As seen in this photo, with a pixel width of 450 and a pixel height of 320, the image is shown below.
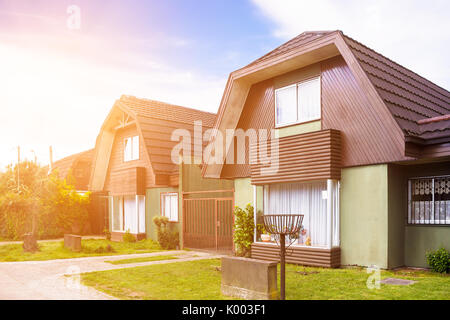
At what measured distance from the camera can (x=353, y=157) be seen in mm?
10680

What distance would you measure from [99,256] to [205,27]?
8.51m

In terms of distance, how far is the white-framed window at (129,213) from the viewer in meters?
19.6

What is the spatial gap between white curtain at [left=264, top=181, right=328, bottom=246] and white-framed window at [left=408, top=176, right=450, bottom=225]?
7.27 feet

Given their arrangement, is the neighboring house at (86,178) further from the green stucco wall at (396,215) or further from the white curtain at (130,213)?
the green stucco wall at (396,215)

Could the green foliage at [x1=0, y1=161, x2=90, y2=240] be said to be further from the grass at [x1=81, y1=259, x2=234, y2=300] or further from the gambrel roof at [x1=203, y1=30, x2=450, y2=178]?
the grass at [x1=81, y1=259, x2=234, y2=300]

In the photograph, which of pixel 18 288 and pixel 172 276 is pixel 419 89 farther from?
pixel 18 288

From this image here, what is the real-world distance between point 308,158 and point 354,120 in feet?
5.14

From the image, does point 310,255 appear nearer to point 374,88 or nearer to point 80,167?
point 374,88

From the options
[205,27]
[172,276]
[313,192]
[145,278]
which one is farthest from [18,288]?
[205,27]

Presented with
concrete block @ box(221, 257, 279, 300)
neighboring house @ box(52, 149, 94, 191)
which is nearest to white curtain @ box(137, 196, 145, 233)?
neighboring house @ box(52, 149, 94, 191)

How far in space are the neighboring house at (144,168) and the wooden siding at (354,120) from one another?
593 centimetres

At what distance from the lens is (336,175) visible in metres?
10.8

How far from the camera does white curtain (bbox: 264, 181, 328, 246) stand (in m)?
11.4

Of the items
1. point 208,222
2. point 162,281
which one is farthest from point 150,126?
point 162,281
